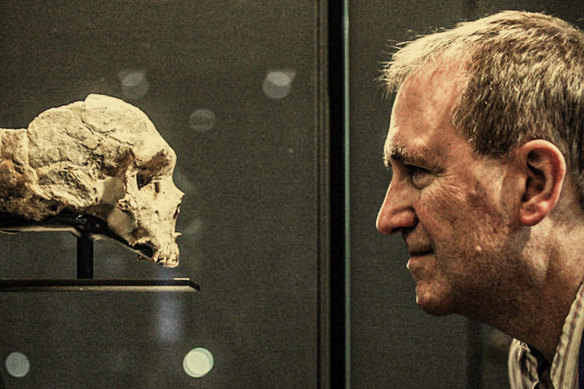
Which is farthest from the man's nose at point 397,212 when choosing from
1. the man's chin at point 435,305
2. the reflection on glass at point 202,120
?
the reflection on glass at point 202,120

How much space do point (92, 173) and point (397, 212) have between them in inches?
22.3

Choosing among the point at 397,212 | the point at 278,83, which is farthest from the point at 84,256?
the point at 397,212

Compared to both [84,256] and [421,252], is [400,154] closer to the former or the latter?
[421,252]

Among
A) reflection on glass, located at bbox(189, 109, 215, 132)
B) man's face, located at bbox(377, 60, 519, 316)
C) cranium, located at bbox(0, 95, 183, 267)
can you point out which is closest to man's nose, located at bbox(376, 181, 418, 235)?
man's face, located at bbox(377, 60, 519, 316)

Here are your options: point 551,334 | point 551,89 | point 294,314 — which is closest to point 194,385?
point 294,314

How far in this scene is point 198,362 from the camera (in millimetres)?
1502

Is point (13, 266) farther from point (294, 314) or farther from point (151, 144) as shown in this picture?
point (294, 314)

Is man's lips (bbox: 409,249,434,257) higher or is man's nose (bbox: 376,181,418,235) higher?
man's nose (bbox: 376,181,418,235)

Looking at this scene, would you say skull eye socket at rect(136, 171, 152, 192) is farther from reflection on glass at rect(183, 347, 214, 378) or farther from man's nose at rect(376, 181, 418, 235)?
man's nose at rect(376, 181, 418, 235)

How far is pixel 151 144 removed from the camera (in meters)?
1.37

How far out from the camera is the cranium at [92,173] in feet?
4.29

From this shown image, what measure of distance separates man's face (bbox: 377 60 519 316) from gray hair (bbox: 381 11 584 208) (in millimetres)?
28

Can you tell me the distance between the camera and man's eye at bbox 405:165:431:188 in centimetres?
106

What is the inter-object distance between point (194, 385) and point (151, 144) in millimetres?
487
